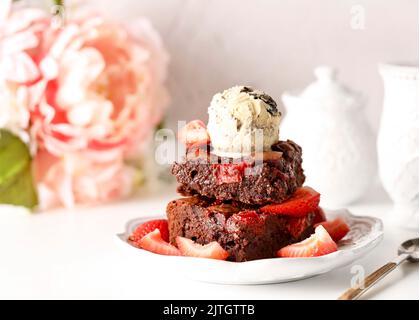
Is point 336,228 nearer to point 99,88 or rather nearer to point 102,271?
point 102,271

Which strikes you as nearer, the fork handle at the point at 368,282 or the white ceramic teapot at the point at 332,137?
the fork handle at the point at 368,282

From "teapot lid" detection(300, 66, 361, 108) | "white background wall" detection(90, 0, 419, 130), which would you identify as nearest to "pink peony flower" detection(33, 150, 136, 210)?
"white background wall" detection(90, 0, 419, 130)

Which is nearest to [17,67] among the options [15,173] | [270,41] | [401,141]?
[15,173]

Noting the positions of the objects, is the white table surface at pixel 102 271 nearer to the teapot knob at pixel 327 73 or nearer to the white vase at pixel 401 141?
the white vase at pixel 401 141

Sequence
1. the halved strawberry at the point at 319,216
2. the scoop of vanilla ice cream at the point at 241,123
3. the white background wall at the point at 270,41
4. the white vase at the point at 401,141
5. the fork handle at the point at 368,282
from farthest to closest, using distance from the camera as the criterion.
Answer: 1. the white background wall at the point at 270,41
2. the white vase at the point at 401,141
3. the halved strawberry at the point at 319,216
4. the scoop of vanilla ice cream at the point at 241,123
5. the fork handle at the point at 368,282

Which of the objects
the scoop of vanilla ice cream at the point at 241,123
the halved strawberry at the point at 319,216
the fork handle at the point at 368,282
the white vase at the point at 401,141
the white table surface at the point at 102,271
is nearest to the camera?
the fork handle at the point at 368,282

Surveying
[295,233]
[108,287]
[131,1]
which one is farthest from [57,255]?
[131,1]

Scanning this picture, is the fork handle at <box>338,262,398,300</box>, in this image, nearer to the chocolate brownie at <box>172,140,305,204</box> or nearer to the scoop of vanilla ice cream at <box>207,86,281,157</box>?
the chocolate brownie at <box>172,140,305,204</box>

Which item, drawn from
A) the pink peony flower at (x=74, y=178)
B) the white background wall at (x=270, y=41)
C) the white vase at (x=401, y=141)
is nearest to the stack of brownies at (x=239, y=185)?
the white vase at (x=401, y=141)
